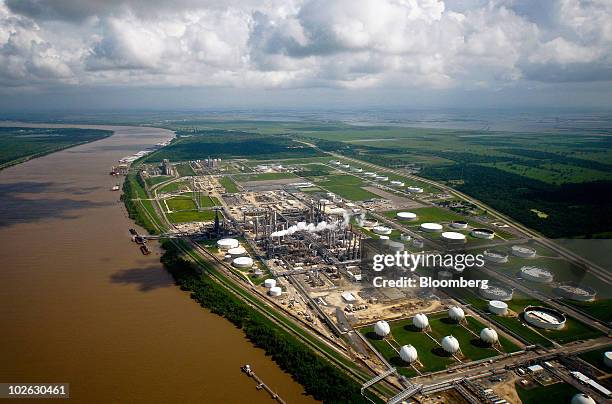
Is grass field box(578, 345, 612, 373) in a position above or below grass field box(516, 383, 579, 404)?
above

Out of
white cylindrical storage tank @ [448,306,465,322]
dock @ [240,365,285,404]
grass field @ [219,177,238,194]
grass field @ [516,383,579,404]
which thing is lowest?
A: dock @ [240,365,285,404]

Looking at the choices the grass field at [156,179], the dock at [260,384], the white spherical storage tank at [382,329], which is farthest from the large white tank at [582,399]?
the grass field at [156,179]

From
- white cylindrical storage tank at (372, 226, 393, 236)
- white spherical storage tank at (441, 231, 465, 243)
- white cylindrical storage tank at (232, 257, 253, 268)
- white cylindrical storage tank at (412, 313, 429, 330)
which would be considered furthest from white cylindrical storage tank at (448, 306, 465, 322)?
white cylindrical storage tank at (372, 226, 393, 236)

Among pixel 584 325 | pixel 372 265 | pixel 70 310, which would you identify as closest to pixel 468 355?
pixel 584 325

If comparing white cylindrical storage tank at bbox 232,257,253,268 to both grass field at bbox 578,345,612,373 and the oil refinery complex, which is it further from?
grass field at bbox 578,345,612,373

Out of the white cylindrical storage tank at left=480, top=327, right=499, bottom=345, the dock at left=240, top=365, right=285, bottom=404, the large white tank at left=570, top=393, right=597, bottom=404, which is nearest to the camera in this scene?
the large white tank at left=570, top=393, right=597, bottom=404

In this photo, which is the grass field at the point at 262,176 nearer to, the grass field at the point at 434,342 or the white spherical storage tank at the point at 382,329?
the grass field at the point at 434,342

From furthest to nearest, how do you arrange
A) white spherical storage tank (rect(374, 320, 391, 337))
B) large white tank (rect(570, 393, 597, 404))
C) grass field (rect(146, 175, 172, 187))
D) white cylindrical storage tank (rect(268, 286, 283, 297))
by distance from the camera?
1. grass field (rect(146, 175, 172, 187))
2. white cylindrical storage tank (rect(268, 286, 283, 297))
3. white spherical storage tank (rect(374, 320, 391, 337))
4. large white tank (rect(570, 393, 597, 404))
